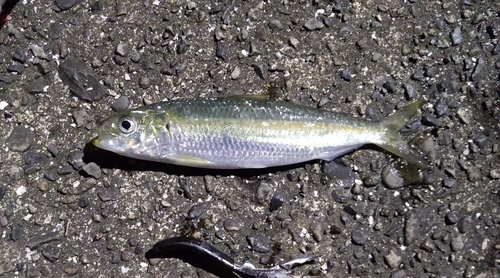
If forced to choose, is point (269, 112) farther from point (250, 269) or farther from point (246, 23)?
point (250, 269)

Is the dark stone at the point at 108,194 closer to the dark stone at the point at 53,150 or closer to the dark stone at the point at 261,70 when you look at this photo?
the dark stone at the point at 53,150

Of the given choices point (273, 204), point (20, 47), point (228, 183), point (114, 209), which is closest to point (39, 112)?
point (20, 47)

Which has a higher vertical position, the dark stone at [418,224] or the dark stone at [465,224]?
the dark stone at [465,224]

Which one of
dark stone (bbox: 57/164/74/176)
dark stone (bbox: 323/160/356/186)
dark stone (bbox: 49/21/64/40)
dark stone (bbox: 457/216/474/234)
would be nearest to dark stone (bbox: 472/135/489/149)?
dark stone (bbox: 457/216/474/234)

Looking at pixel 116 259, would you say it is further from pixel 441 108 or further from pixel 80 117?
pixel 441 108

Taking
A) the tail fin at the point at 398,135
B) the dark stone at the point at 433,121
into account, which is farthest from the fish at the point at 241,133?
the dark stone at the point at 433,121

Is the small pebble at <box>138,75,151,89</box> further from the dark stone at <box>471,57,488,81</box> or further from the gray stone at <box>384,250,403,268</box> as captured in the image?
the dark stone at <box>471,57,488,81</box>

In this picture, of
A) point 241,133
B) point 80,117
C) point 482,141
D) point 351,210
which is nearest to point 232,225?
point 241,133
